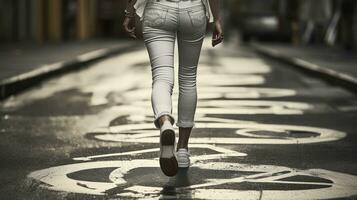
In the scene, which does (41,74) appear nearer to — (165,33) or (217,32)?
(217,32)

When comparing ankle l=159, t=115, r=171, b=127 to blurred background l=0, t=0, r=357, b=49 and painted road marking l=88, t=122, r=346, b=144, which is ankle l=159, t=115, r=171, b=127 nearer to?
painted road marking l=88, t=122, r=346, b=144

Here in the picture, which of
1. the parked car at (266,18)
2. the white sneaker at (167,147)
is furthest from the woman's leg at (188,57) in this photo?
the parked car at (266,18)

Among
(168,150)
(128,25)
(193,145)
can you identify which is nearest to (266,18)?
(193,145)

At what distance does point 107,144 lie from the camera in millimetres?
6621

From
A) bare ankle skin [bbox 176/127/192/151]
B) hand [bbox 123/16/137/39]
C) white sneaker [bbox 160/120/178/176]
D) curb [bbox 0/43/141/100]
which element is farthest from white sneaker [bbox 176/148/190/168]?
curb [bbox 0/43/141/100]

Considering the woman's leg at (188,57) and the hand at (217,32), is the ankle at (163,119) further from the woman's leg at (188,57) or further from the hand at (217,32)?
the hand at (217,32)

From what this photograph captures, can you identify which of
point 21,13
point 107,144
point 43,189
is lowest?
point 21,13

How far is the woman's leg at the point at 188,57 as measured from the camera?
5105 mm

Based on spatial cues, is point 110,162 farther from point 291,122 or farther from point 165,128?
point 291,122

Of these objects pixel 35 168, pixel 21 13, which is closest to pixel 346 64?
pixel 35 168

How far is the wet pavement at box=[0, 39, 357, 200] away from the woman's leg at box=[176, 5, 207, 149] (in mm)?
316

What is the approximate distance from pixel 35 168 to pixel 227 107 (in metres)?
4.39

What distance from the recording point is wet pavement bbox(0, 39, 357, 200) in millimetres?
4773

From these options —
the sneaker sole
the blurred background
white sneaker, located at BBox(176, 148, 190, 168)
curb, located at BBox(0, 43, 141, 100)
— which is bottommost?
the blurred background
